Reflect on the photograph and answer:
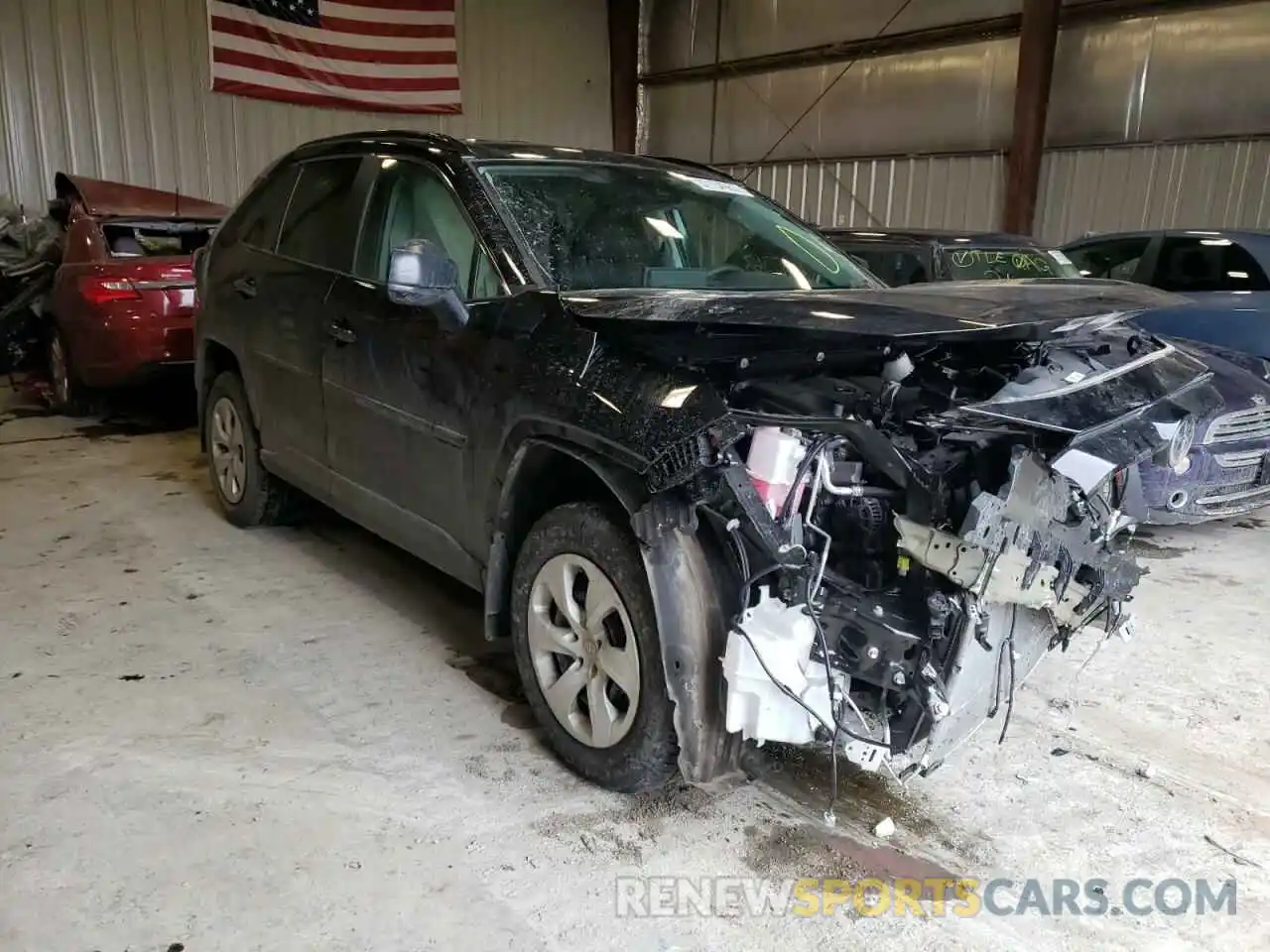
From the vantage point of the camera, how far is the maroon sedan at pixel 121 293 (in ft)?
21.0

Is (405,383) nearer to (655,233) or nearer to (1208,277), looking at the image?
(655,233)

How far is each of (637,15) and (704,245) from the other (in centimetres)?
1348

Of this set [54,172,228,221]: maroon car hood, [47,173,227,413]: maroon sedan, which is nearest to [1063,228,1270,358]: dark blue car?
[47,173,227,413]: maroon sedan

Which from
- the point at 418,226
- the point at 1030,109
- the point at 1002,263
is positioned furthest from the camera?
the point at 1030,109

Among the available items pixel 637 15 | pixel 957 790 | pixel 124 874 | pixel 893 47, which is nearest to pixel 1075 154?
pixel 893 47

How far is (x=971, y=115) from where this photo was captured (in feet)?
A: 37.5

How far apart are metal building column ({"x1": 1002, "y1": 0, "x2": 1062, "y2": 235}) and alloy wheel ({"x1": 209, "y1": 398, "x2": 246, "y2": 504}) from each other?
361 inches

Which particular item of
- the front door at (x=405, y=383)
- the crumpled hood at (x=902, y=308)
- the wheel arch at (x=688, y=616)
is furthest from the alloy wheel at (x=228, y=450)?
the wheel arch at (x=688, y=616)

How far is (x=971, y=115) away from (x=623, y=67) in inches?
244

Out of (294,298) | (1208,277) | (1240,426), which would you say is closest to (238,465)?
(294,298)

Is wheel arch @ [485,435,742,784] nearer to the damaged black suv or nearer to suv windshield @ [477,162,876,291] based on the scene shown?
the damaged black suv

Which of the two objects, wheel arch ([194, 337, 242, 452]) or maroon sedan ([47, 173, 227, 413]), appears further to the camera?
maroon sedan ([47, 173, 227, 413])

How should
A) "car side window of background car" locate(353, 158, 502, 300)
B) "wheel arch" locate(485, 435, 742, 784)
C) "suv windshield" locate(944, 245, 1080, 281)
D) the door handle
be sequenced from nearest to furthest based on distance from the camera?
"wheel arch" locate(485, 435, 742, 784), "car side window of background car" locate(353, 158, 502, 300), the door handle, "suv windshield" locate(944, 245, 1080, 281)

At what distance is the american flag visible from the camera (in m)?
11.8
